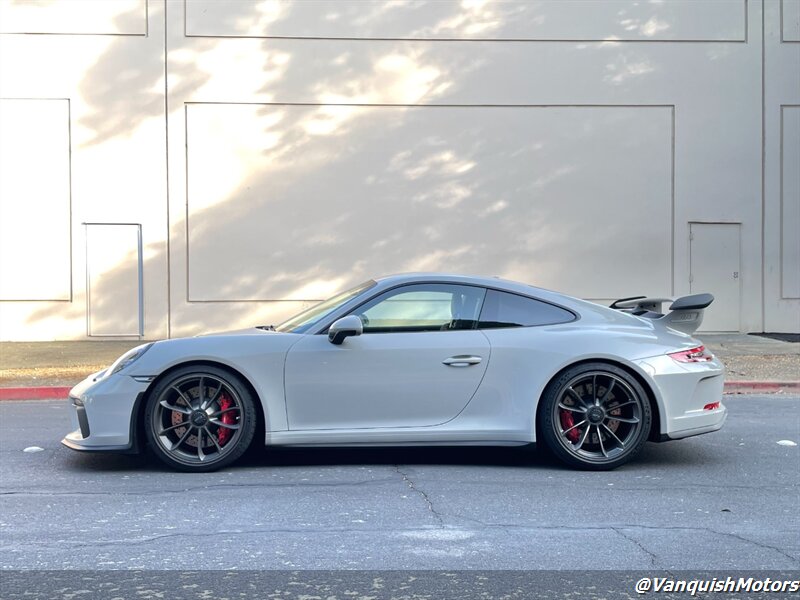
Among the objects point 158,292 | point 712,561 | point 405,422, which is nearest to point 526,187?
point 158,292

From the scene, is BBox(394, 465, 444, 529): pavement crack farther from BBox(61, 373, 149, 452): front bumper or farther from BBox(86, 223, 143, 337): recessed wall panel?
BBox(86, 223, 143, 337): recessed wall panel

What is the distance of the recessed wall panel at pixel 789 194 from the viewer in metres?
18.1

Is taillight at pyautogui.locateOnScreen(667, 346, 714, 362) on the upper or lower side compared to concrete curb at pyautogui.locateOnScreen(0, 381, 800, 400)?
upper

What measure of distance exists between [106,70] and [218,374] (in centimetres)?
1260

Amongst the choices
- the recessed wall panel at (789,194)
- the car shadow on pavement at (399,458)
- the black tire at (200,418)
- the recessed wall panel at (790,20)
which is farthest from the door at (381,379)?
the recessed wall panel at (790,20)

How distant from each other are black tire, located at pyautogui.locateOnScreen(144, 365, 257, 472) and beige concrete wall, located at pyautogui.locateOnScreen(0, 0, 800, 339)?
36.9ft

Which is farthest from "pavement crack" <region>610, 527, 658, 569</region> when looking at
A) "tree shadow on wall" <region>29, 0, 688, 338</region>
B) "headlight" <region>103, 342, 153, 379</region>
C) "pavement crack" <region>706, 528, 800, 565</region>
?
"tree shadow on wall" <region>29, 0, 688, 338</region>

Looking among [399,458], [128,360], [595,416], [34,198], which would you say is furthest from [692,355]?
[34,198]

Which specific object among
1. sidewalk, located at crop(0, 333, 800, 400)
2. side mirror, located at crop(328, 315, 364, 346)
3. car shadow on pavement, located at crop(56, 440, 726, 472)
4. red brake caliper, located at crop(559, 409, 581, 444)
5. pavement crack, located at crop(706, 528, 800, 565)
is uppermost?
side mirror, located at crop(328, 315, 364, 346)

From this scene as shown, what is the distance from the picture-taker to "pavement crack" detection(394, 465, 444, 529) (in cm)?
550

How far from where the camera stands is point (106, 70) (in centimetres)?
1755

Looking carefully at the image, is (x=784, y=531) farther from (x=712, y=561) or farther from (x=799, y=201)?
(x=799, y=201)

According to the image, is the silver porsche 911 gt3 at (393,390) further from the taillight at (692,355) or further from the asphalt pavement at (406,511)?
the asphalt pavement at (406,511)

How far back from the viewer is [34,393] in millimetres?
11203
